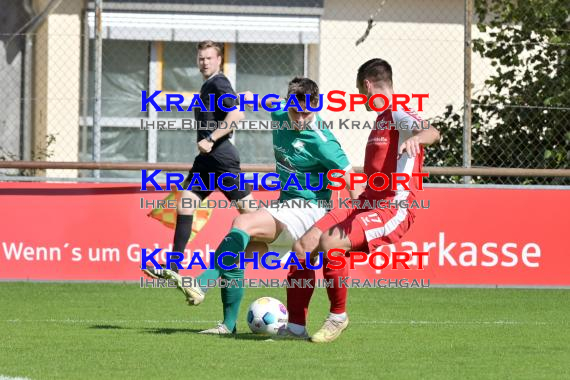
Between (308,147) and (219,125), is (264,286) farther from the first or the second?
(308,147)

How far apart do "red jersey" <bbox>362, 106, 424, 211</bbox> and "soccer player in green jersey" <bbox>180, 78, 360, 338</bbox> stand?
32cm

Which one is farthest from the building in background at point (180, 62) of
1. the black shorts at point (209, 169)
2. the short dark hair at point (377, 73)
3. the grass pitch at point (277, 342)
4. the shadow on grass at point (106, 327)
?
the short dark hair at point (377, 73)

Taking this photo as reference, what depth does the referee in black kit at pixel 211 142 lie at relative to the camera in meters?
10.3

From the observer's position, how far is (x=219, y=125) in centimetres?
1070

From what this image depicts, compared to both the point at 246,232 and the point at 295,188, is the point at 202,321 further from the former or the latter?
the point at 295,188

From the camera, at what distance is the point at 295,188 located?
868 centimetres

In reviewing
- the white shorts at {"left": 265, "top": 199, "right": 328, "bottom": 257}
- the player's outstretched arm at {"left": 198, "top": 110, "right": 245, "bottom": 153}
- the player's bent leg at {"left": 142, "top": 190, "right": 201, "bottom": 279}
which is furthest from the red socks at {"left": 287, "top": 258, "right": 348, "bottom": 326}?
the player's bent leg at {"left": 142, "top": 190, "right": 201, "bottom": 279}

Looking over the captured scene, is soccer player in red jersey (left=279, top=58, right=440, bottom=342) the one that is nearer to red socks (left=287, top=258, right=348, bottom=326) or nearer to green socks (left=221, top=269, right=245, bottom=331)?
red socks (left=287, top=258, right=348, bottom=326)

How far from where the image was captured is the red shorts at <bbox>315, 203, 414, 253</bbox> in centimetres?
821

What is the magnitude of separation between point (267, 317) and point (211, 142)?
2.02 m

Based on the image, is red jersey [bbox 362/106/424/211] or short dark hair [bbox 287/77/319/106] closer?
red jersey [bbox 362/106/424/211]

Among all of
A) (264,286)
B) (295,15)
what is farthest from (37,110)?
(264,286)

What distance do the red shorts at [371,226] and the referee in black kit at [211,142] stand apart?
6.34 ft

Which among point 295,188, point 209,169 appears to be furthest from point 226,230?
point 295,188
